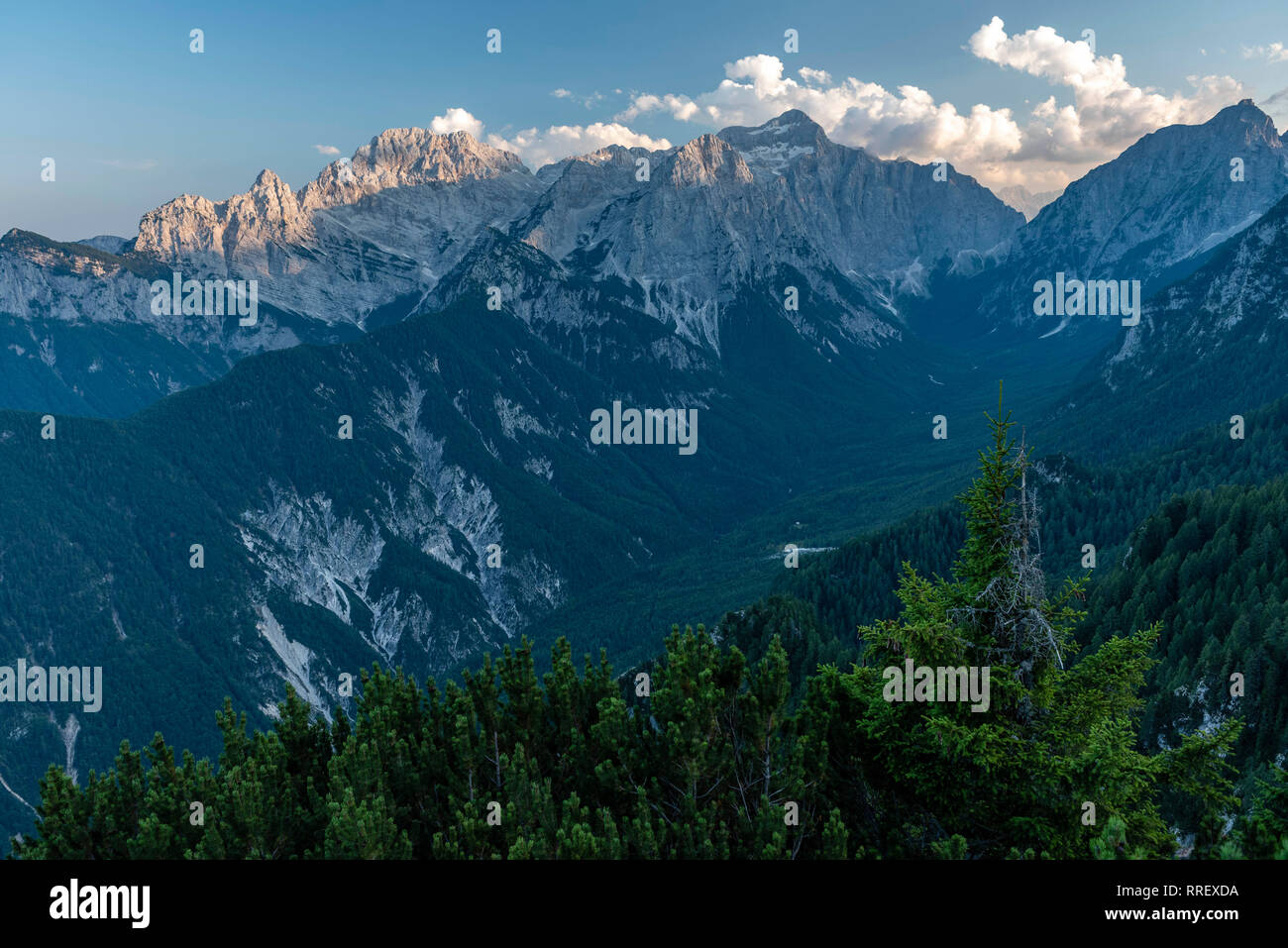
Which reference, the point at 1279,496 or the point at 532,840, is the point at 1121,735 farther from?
the point at 1279,496

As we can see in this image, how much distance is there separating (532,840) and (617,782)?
5.52m

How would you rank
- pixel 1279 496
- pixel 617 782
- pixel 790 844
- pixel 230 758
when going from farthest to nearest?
pixel 1279 496
pixel 230 758
pixel 617 782
pixel 790 844

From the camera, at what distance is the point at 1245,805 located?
69.9 m

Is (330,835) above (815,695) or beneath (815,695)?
beneath

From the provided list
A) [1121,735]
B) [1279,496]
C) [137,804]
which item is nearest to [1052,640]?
[1121,735]
